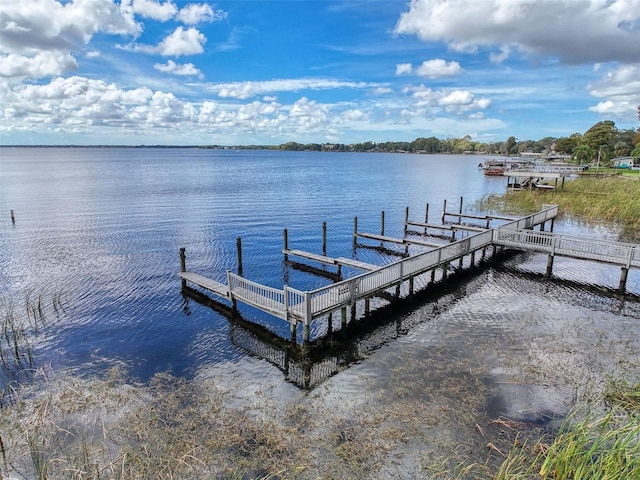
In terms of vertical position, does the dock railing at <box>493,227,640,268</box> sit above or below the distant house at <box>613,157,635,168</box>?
below

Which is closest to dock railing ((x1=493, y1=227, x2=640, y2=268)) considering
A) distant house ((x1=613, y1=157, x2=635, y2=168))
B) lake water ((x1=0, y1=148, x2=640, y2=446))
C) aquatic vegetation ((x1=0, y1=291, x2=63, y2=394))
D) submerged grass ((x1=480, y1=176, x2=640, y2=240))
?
lake water ((x1=0, y1=148, x2=640, y2=446))

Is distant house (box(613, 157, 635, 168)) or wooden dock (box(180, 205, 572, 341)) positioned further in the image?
distant house (box(613, 157, 635, 168))

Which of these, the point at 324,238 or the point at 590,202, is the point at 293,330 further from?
the point at 590,202

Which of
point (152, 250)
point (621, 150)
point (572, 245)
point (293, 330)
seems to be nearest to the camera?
point (293, 330)

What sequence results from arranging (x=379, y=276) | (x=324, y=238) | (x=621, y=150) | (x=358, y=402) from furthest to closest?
1. (x=621, y=150)
2. (x=324, y=238)
3. (x=379, y=276)
4. (x=358, y=402)

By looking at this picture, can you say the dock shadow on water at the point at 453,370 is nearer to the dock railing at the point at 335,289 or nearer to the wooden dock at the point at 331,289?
the wooden dock at the point at 331,289

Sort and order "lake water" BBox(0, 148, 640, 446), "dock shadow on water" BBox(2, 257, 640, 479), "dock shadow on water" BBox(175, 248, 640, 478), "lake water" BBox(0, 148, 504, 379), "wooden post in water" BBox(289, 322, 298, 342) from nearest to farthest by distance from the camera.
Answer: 1. "dock shadow on water" BBox(2, 257, 640, 479)
2. "dock shadow on water" BBox(175, 248, 640, 478)
3. "lake water" BBox(0, 148, 640, 446)
4. "wooden post in water" BBox(289, 322, 298, 342)
5. "lake water" BBox(0, 148, 504, 379)

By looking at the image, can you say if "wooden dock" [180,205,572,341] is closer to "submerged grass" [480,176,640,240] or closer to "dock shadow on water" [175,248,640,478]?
"dock shadow on water" [175,248,640,478]

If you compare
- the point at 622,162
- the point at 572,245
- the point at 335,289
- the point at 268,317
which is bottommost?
the point at 268,317

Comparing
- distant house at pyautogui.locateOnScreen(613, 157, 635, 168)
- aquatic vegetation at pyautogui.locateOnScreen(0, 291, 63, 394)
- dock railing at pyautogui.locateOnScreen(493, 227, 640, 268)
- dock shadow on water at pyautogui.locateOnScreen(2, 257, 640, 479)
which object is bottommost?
aquatic vegetation at pyautogui.locateOnScreen(0, 291, 63, 394)

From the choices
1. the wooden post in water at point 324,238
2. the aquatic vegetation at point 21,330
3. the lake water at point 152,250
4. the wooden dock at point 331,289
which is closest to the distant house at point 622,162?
the lake water at point 152,250

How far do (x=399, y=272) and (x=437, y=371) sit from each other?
5661mm

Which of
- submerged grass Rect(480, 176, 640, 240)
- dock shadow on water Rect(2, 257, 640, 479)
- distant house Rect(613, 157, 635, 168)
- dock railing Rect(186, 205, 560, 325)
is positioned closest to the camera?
dock shadow on water Rect(2, 257, 640, 479)

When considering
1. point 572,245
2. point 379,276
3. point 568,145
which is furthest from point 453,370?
point 568,145
